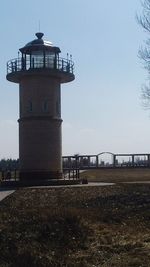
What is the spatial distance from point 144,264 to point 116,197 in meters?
13.8

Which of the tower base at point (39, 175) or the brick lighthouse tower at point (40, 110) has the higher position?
the brick lighthouse tower at point (40, 110)

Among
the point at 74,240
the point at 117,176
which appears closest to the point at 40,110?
the point at 117,176

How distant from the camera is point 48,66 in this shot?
39.1 meters

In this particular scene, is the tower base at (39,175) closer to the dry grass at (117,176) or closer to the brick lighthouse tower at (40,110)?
the brick lighthouse tower at (40,110)

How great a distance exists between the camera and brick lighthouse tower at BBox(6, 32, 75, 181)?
127 ft

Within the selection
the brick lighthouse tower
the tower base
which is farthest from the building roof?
the tower base

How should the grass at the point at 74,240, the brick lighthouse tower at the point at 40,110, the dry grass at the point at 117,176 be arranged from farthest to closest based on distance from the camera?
the dry grass at the point at 117,176, the brick lighthouse tower at the point at 40,110, the grass at the point at 74,240

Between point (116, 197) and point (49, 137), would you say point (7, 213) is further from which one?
point (49, 137)

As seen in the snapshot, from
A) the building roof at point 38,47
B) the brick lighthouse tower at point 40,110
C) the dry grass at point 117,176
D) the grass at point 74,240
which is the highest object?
the building roof at point 38,47

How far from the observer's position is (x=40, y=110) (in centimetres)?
3922

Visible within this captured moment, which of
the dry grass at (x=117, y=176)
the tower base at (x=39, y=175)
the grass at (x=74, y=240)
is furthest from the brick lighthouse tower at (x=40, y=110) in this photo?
the grass at (x=74, y=240)

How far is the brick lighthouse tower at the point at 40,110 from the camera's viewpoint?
38625 millimetres

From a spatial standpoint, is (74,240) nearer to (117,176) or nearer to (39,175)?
(39,175)

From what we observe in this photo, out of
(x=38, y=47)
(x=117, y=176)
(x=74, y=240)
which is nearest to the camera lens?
(x=74, y=240)
